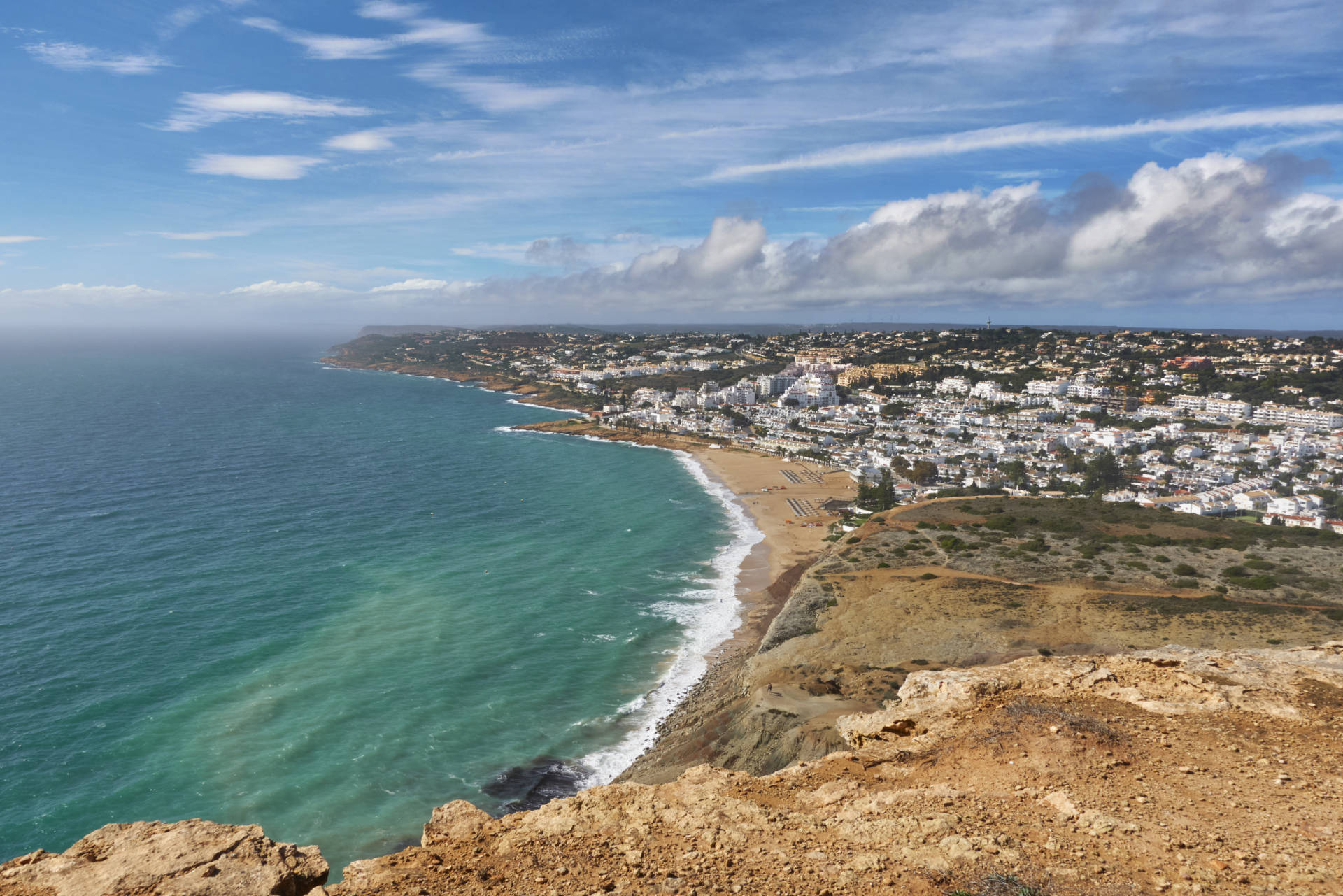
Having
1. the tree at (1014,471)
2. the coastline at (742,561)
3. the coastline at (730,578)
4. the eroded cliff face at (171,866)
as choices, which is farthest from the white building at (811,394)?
the eroded cliff face at (171,866)

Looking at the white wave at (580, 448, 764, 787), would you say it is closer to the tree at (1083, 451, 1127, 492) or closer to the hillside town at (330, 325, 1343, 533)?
the hillside town at (330, 325, 1343, 533)

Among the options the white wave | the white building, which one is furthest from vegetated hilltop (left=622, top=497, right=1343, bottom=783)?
the white building

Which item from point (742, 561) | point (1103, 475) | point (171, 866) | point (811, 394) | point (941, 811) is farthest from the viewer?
point (811, 394)

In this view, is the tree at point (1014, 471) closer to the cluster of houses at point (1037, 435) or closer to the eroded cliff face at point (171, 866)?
the cluster of houses at point (1037, 435)

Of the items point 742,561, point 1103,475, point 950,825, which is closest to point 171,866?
point 950,825

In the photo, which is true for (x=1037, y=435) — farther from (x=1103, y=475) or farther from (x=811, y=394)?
(x=811, y=394)

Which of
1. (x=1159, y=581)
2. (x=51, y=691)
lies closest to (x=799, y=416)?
(x=1159, y=581)
